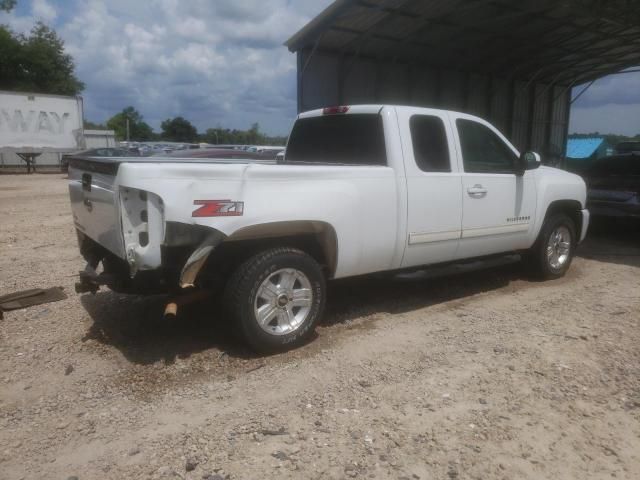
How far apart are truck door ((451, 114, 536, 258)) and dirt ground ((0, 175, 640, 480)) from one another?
58 cm

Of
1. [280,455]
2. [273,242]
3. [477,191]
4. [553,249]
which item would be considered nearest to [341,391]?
[280,455]

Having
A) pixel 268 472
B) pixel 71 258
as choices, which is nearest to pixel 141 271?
pixel 268 472

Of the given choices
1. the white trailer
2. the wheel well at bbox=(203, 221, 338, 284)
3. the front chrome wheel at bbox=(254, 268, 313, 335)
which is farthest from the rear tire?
the white trailer

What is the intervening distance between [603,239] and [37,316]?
9.34 metres

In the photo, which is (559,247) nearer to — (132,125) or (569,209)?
(569,209)

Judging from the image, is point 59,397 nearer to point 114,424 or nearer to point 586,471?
point 114,424

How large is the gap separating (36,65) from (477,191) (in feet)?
162

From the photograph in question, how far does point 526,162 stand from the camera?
554 centimetres

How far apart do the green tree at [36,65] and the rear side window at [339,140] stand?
45.6 metres

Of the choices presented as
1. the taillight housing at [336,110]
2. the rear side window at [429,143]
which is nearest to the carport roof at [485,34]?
the taillight housing at [336,110]

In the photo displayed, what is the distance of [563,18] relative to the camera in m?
12.5

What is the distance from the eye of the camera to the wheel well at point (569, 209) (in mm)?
6220

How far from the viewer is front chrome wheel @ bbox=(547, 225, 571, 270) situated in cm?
634

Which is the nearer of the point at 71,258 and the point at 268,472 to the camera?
the point at 268,472
